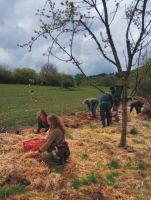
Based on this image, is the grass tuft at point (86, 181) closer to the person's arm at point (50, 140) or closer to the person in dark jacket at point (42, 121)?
the person's arm at point (50, 140)

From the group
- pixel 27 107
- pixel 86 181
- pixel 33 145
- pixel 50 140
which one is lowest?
pixel 27 107

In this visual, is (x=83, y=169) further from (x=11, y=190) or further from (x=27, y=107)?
(x=27, y=107)

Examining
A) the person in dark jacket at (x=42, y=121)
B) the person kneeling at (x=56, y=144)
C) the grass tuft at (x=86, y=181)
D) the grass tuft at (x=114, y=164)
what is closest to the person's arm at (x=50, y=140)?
the person kneeling at (x=56, y=144)

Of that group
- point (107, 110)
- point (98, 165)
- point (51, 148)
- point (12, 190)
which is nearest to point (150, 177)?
point (98, 165)

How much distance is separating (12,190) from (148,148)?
6.57 metres

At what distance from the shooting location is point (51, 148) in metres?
11.7

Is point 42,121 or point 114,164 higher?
point 42,121

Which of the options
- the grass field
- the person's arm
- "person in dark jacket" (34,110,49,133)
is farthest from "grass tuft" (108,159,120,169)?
the grass field

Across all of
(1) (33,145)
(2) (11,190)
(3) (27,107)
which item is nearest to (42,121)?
(1) (33,145)

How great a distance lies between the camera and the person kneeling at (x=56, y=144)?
11539 mm

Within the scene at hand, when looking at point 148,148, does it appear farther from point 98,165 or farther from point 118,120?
point 118,120

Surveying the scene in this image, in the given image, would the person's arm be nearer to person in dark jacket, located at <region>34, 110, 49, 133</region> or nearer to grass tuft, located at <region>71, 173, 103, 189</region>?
grass tuft, located at <region>71, 173, 103, 189</region>

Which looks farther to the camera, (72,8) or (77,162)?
(72,8)

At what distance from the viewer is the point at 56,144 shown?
11.7 meters
